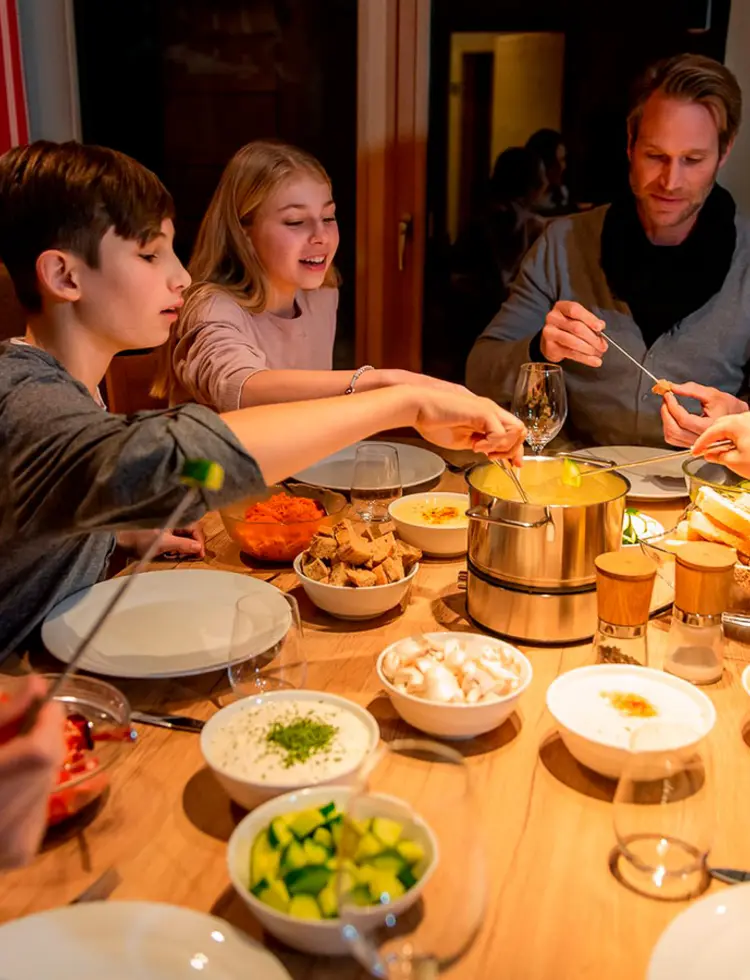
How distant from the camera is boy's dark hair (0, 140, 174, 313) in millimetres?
1395

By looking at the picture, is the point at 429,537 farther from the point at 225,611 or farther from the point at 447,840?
the point at 447,840

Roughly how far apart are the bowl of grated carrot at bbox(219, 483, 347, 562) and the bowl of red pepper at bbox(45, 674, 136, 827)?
1.68 feet

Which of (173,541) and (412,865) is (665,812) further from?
(173,541)

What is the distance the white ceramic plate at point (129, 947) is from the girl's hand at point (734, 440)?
3.60ft

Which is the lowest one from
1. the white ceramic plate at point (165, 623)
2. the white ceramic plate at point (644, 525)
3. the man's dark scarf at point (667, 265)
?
the white ceramic plate at point (165, 623)

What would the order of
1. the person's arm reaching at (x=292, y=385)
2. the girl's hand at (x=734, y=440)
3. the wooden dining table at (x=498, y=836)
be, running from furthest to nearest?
the person's arm reaching at (x=292, y=385) < the girl's hand at (x=734, y=440) < the wooden dining table at (x=498, y=836)

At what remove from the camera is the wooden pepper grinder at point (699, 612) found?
1.21 meters

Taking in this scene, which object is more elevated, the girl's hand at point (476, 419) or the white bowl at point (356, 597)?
the girl's hand at point (476, 419)

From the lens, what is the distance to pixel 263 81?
3.61 metres

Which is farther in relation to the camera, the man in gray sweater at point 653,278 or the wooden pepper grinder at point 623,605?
the man in gray sweater at point 653,278

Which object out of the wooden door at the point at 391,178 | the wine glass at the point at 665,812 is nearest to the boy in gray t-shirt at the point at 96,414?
the wine glass at the point at 665,812

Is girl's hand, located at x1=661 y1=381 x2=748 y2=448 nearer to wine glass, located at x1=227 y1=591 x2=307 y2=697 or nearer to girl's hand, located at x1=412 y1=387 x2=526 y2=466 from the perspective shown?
girl's hand, located at x1=412 y1=387 x2=526 y2=466

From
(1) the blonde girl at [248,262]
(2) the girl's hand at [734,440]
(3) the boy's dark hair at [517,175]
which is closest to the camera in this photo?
(2) the girl's hand at [734,440]

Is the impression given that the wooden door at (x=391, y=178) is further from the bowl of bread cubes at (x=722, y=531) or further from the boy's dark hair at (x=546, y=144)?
the bowl of bread cubes at (x=722, y=531)
